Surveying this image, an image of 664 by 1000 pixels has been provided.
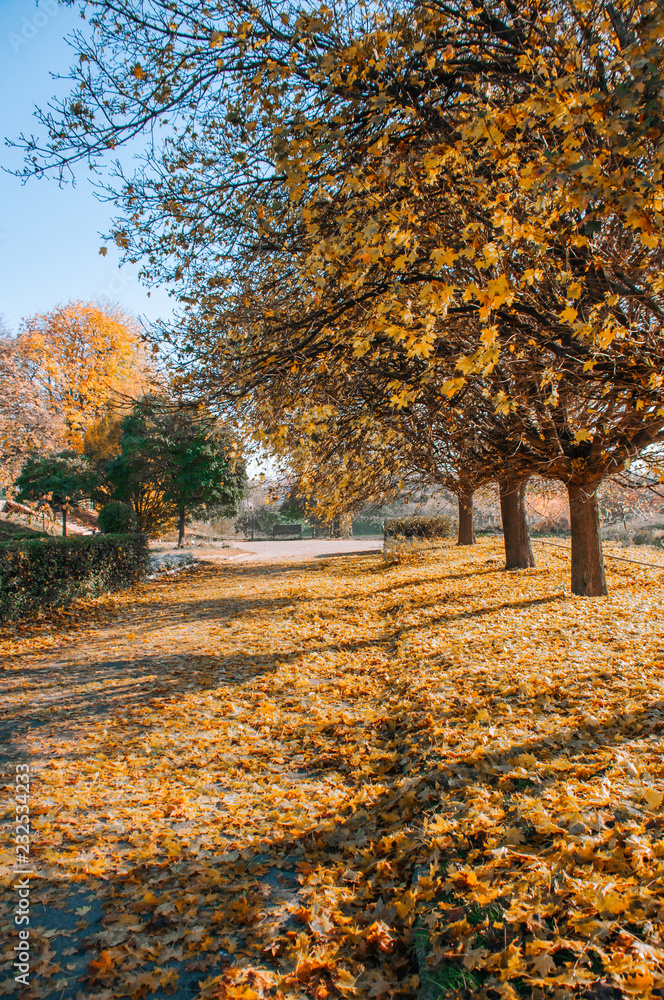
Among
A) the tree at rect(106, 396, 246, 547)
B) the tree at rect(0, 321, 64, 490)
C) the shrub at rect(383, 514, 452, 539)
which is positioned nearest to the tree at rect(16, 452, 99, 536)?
the tree at rect(0, 321, 64, 490)

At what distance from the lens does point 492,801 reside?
3.02 metres

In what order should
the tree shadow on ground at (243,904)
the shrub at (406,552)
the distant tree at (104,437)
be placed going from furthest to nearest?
1. the distant tree at (104,437)
2. the shrub at (406,552)
3. the tree shadow on ground at (243,904)

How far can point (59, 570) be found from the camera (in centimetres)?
1081

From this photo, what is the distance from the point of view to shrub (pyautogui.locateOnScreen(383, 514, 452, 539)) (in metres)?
23.5

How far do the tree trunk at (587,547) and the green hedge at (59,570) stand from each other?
31.5ft

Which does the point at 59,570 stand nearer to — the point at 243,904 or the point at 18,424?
the point at 243,904

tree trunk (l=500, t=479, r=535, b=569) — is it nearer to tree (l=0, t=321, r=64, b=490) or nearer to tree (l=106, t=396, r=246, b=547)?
tree (l=106, t=396, r=246, b=547)

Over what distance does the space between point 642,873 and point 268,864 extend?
1871 mm

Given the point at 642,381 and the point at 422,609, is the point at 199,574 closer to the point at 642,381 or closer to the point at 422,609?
the point at 422,609

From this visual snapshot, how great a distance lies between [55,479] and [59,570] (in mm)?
11939
